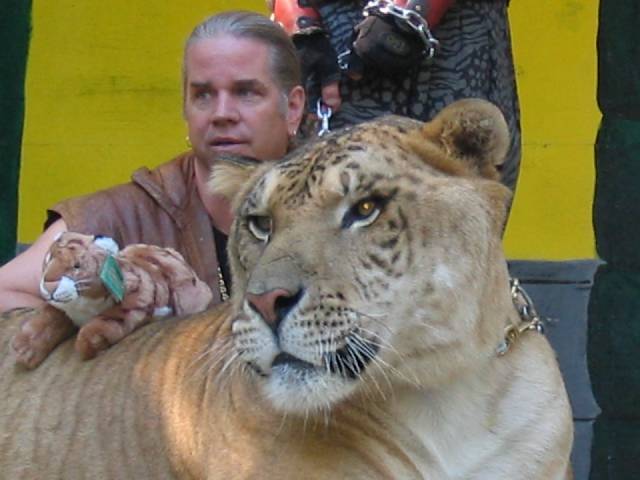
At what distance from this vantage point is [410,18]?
12.9 ft

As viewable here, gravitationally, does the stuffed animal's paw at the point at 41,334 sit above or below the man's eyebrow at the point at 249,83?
below

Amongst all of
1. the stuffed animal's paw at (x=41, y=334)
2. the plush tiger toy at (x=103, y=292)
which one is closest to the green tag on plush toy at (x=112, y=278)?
the plush tiger toy at (x=103, y=292)

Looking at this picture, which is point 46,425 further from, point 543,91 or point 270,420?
point 543,91

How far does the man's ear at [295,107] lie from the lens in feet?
14.0

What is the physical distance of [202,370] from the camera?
3.50m

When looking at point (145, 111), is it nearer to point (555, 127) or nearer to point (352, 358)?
point (555, 127)

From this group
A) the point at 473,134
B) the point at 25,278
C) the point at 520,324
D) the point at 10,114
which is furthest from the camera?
the point at 10,114

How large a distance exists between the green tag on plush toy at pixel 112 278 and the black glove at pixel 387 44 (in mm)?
778

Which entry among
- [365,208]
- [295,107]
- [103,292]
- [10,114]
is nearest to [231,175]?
[103,292]

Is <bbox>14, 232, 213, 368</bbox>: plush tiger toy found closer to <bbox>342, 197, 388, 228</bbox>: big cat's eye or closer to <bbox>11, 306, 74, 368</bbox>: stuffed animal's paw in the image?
<bbox>11, 306, 74, 368</bbox>: stuffed animal's paw

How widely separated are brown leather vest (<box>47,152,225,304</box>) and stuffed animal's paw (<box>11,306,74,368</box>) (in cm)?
33

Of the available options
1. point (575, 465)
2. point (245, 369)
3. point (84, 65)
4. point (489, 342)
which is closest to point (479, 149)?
point (489, 342)

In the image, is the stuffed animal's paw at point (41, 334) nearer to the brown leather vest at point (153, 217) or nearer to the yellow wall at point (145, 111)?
the brown leather vest at point (153, 217)

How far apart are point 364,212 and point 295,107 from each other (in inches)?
49.7
